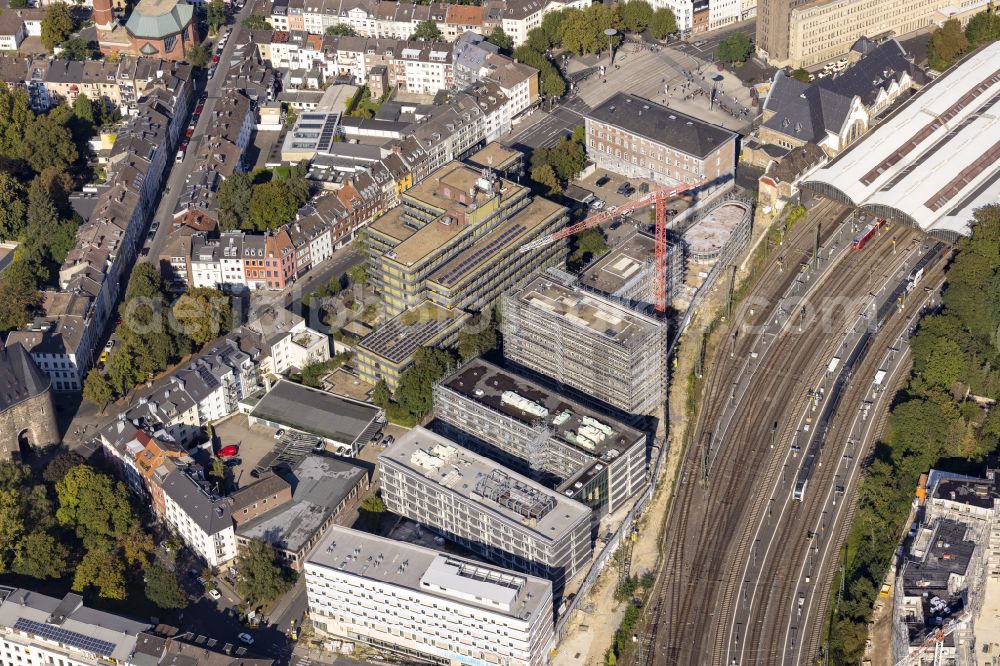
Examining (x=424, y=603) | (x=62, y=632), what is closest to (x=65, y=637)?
(x=62, y=632)

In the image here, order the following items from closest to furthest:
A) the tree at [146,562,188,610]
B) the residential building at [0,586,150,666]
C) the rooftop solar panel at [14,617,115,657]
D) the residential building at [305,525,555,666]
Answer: the residential building at [305,525,555,666], the rooftop solar panel at [14,617,115,657], the residential building at [0,586,150,666], the tree at [146,562,188,610]

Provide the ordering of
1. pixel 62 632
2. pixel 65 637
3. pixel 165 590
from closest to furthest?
pixel 65 637 < pixel 62 632 < pixel 165 590

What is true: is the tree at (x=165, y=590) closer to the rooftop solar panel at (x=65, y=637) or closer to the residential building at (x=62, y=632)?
the residential building at (x=62, y=632)

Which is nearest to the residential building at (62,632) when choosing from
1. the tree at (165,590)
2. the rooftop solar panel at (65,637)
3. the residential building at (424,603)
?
the rooftop solar panel at (65,637)

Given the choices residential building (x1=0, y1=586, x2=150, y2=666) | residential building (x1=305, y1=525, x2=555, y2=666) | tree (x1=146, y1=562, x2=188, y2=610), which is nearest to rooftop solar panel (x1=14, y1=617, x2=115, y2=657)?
residential building (x1=0, y1=586, x2=150, y2=666)

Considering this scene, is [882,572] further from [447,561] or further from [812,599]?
[447,561]

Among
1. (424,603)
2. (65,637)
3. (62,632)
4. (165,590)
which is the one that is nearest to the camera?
(424,603)

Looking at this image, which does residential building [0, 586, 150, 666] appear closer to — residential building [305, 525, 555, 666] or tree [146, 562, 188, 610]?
tree [146, 562, 188, 610]

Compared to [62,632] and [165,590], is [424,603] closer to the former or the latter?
[165,590]
